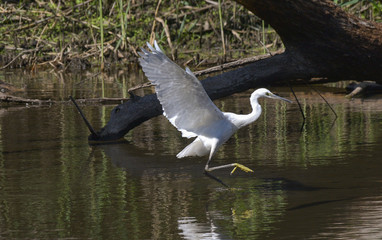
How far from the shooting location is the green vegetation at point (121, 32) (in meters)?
18.0

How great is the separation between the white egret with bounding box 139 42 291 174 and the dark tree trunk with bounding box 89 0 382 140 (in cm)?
116

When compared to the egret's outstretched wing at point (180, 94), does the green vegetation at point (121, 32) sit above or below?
above

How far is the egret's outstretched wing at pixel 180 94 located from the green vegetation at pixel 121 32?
1005cm

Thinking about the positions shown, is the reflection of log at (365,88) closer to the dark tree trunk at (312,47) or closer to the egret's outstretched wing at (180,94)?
the dark tree trunk at (312,47)

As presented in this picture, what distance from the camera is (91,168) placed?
796 centimetres

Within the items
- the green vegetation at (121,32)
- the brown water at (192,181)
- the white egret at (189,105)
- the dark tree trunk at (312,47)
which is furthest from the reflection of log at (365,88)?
the green vegetation at (121,32)

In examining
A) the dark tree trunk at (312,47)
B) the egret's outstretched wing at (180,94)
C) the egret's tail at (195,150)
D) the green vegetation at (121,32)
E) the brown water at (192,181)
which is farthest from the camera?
the green vegetation at (121,32)

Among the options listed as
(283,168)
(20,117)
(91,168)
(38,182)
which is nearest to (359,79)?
(283,168)

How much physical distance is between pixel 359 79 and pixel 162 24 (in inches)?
386

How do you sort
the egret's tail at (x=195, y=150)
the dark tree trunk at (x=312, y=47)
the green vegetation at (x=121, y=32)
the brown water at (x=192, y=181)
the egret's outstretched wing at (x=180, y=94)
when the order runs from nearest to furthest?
the brown water at (x=192, y=181) → the egret's outstretched wing at (x=180, y=94) → the egret's tail at (x=195, y=150) → the dark tree trunk at (x=312, y=47) → the green vegetation at (x=121, y=32)

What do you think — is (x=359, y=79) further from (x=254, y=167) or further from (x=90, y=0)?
(x=90, y=0)

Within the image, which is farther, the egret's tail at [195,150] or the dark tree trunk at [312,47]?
the dark tree trunk at [312,47]

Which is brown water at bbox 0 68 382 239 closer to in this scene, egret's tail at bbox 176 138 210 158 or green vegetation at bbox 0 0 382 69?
egret's tail at bbox 176 138 210 158

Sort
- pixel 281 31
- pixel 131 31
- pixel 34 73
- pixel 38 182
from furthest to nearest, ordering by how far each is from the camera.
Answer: pixel 131 31
pixel 34 73
pixel 281 31
pixel 38 182
